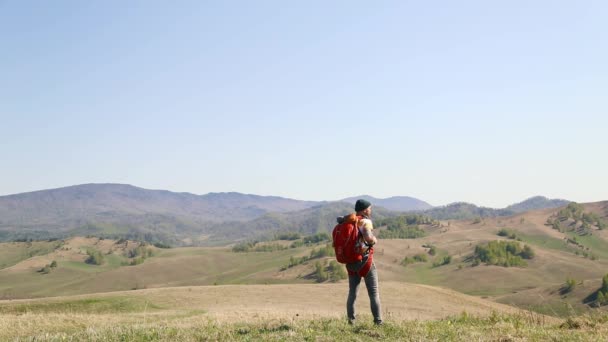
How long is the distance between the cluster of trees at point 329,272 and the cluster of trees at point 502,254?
4304 centimetres

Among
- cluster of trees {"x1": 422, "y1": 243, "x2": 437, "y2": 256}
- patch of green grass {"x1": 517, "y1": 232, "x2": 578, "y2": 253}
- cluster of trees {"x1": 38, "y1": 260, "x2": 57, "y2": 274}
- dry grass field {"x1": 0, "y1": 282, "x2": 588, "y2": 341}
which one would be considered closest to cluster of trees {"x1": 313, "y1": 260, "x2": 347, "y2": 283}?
cluster of trees {"x1": 422, "y1": 243, "x2": 437, "y2": 256}

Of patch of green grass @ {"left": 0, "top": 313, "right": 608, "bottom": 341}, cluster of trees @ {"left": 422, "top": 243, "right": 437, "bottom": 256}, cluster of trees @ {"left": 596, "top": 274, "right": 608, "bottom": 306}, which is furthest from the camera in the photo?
cluster of trees @ {"left": 422, "top": 243, "right": 437, "bottom": 256}

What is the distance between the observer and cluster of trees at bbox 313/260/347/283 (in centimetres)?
13275

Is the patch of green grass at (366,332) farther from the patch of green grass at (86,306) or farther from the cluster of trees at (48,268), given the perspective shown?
the cluster of trees at (48,268)

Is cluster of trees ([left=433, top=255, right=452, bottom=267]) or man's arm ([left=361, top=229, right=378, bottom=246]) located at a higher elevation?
man's arm ([left=361, top=229, right=378, bottom=246])

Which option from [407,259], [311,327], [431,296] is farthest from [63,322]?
[407,259]

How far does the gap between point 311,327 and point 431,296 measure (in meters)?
30.8

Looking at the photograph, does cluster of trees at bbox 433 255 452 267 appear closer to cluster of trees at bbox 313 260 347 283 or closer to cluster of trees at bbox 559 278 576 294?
cluster of trees at bbox 313 260 347 283

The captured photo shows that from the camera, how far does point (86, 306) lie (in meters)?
29.4

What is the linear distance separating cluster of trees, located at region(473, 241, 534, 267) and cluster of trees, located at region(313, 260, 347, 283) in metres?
43.0

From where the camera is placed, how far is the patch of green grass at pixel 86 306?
2825 cm

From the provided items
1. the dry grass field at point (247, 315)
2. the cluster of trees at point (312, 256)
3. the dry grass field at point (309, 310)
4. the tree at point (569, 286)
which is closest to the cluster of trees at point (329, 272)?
the dry grass field at point (309, 310)

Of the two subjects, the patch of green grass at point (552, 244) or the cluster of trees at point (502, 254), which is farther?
the patch of green grass at point (552, 244)

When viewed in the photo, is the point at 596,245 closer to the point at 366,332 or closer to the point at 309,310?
the point at 309,310
